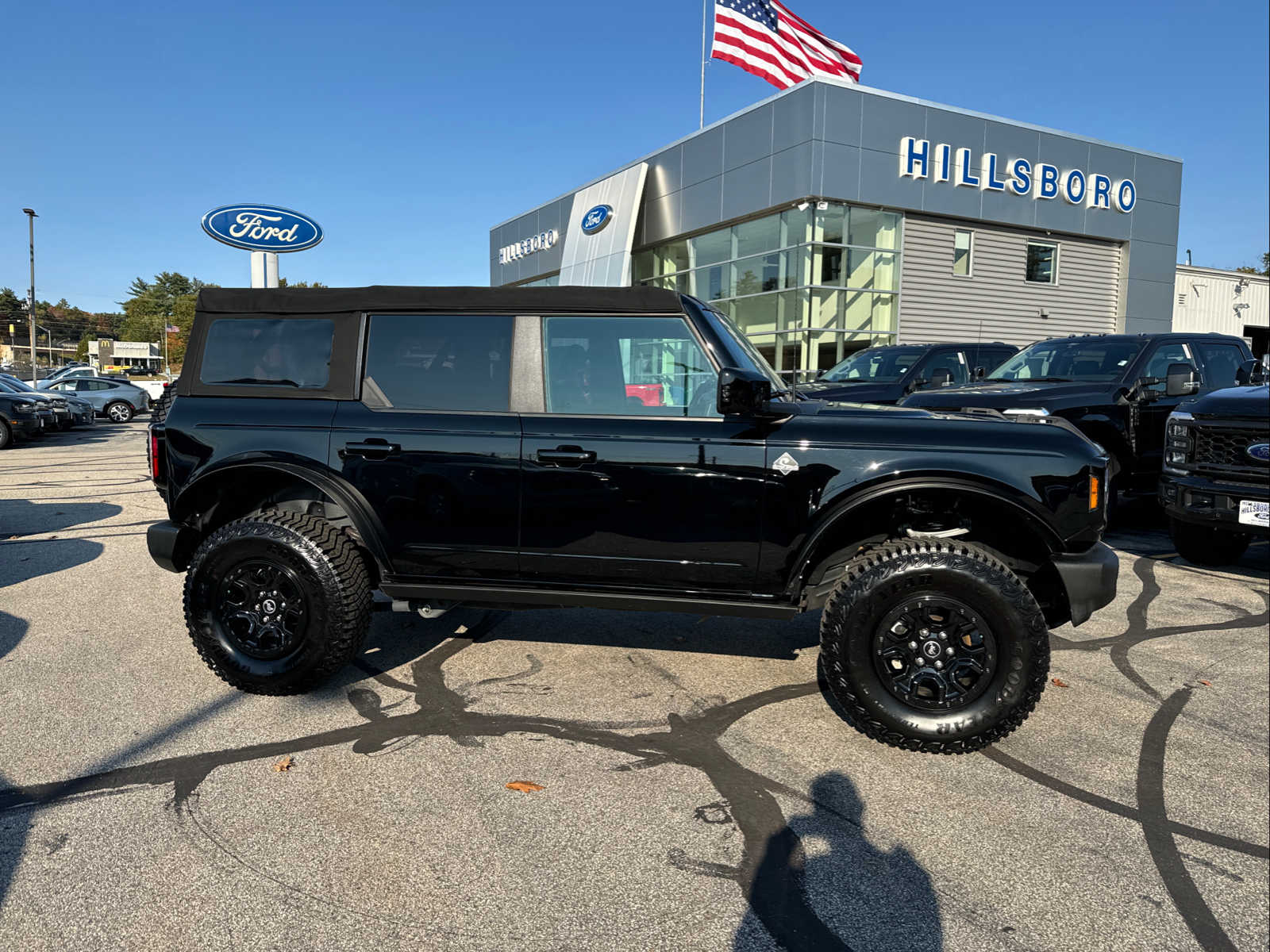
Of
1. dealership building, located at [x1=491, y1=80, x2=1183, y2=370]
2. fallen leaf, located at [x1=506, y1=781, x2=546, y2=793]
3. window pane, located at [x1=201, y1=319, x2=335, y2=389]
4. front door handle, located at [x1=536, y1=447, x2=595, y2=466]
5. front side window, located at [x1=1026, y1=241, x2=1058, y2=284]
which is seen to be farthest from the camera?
front side window, located at [x1=1026, y1=241, x2=1058, y2=284]

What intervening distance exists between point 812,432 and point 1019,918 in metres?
1.88

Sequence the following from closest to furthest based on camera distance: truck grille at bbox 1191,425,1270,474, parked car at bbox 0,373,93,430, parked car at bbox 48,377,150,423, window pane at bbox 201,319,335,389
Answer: window pane at bbox 201,319,335,389 < truck grille at bbox 1191,425,1270,474 < parked car at bbox 0,373,93,430 < parked car at bbox 48,377,150,423

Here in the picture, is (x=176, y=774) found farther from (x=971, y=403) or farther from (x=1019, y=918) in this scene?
(x=971, y=403)

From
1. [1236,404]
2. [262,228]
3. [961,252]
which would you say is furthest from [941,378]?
[961,252]

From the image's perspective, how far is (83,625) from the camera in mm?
4758

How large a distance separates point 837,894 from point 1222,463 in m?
4.98

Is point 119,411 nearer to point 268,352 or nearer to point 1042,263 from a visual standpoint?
point 268,352

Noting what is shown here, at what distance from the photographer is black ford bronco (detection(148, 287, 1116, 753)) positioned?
327cm

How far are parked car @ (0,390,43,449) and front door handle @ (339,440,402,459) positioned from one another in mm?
16048

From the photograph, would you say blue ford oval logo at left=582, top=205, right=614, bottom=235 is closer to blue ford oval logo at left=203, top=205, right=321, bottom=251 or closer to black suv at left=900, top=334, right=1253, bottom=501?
blue ford oval logo at left=203, top=205, right=321, bottom=251

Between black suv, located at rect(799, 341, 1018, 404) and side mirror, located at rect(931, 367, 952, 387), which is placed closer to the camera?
side mirror, located at rect(931, 367, 952, 387)

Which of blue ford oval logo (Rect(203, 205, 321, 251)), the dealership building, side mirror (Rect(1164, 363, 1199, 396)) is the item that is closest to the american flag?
the dealership building

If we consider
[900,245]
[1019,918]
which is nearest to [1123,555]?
[1019,918]

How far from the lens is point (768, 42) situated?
18.8 m
